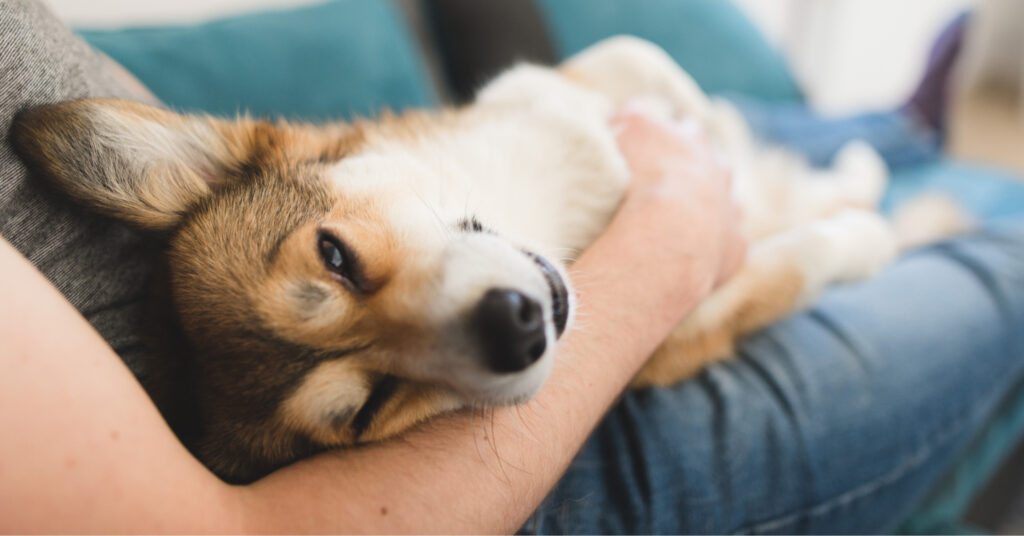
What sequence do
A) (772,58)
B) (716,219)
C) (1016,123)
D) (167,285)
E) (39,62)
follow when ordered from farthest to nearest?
(1016,123), (772,58), (716,219), (167,285), (39,62)

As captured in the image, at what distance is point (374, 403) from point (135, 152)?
0.57 m

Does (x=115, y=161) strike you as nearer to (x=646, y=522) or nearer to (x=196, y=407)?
(x=196, y=407)

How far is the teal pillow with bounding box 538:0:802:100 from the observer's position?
2.51 m

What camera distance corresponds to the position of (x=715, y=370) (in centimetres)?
129

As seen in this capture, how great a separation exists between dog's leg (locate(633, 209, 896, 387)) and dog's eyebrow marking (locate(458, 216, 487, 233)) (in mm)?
506

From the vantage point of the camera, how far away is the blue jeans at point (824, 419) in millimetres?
1080

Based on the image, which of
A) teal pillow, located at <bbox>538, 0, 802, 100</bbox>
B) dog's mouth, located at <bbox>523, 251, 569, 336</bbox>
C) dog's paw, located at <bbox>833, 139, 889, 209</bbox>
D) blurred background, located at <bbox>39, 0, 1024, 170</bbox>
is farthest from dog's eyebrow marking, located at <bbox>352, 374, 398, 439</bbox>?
blurred background, located at <bbox>39, 0, 1024, 170</bbox>

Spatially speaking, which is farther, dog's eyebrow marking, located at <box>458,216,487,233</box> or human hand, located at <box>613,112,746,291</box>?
human hand, located at <box>613,112,746,291</box>

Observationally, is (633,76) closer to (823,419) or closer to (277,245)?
(823,419)

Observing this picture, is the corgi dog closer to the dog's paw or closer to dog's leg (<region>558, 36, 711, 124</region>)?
dog's leg (<region>558, 36, 711, 124</region>)

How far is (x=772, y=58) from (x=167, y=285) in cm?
288

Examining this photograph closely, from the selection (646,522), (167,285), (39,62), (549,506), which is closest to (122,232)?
(167,285)

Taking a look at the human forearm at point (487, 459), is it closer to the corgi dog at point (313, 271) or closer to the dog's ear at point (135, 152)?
the corgi dog at point (313, 271)

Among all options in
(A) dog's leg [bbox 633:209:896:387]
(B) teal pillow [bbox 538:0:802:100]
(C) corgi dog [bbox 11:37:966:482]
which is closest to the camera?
(C) corgi dog [bbox 11:37:966:482]
